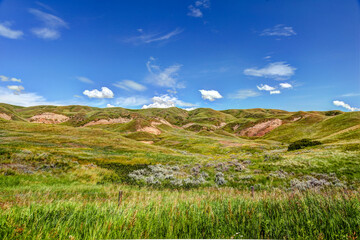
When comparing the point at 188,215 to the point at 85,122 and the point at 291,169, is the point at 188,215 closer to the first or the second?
the point at 291,169

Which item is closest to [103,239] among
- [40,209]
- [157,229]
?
[157,229]

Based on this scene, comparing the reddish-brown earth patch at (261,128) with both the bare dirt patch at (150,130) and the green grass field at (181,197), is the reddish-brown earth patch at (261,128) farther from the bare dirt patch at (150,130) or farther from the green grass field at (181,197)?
the bare dirt patch at (150,130)

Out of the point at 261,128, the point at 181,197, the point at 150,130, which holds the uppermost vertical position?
the point at 261,128

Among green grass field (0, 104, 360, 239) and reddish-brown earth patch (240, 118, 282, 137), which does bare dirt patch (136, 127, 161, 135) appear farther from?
green grass field (0, 104, 360, 239)

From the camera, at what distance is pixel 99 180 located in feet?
71.3

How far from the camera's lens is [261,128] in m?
141

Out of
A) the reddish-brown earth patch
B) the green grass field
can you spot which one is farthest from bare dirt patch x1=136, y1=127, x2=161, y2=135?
the green grass field

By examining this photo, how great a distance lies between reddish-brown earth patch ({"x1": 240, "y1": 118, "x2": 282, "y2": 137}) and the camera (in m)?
134

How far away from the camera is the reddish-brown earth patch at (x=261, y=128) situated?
A: 134163 mm

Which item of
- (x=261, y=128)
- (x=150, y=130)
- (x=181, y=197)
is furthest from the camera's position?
(x=261, y=128)

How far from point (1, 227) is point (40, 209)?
172 cm

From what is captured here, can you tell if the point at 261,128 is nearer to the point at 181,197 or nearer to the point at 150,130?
the point at 150,130

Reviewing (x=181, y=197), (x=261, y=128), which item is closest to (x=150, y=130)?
(x=261, y=128)

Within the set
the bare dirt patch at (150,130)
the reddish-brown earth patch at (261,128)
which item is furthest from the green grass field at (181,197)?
the bare dirt patch at (150,130)
